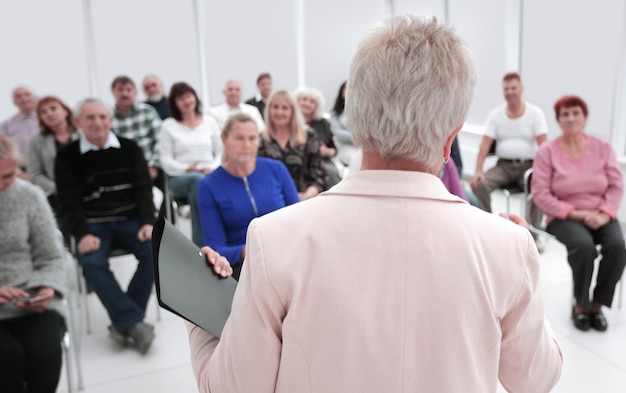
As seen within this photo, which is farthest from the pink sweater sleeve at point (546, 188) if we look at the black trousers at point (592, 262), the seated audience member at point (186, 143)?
the seated audience member at point (186, 143)

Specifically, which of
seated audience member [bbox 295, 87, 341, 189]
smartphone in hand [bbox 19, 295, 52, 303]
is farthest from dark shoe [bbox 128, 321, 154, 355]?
seated audience member [bbox 295, 87, 341, 189]

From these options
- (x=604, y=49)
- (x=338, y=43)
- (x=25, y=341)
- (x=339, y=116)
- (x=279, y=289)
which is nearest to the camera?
(x=279, y=289)

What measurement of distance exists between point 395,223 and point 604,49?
16.7 feet

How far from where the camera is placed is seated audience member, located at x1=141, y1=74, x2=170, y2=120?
6090 millimetres

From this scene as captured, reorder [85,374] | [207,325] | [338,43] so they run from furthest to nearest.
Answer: [338,43]
[85,374]
[207,325]

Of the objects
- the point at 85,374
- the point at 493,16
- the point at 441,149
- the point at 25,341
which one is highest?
the point at 493,16

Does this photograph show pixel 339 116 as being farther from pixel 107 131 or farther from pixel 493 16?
pixel 107 131

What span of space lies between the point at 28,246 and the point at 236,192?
0.99 m

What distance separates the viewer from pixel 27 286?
237cm

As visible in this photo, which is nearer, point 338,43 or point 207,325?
point 207,325

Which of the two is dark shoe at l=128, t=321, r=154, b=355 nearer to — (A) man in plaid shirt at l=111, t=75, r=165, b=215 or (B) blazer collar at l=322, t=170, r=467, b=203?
(A) man in plaid shirt at l=111, t=75, r=165, b=215

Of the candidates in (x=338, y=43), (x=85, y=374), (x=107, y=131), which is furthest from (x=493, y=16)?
(x=85, y=374)

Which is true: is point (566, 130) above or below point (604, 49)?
below

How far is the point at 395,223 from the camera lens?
78 centimetres
